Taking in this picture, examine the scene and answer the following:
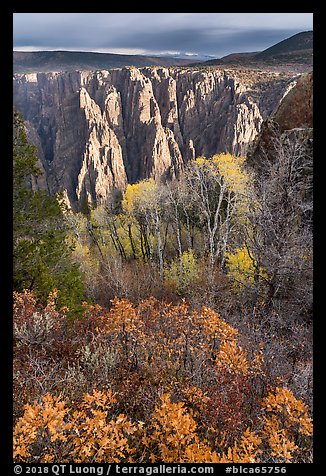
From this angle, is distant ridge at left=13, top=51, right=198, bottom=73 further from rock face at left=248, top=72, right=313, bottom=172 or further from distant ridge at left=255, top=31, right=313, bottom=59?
rock face at left=248, top=72, right=313, bottom=172

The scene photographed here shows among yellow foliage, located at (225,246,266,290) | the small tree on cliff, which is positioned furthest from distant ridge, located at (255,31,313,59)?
the small tree on cliff

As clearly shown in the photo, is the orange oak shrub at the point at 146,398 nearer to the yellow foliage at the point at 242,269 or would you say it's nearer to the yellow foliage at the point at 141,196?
the yellow foliage at the point at 242,269

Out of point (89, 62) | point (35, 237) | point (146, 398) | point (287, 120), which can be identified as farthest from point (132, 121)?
point (146, 398)

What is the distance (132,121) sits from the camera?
10669 cm

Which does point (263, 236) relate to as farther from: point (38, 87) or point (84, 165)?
point (38, 87)

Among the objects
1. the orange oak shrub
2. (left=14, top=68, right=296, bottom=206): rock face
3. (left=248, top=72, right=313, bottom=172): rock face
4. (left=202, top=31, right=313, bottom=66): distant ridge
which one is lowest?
the orange oak shrub

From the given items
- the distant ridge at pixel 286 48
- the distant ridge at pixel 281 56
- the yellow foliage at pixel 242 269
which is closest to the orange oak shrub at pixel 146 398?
the yellow foliage at pixel 242 269

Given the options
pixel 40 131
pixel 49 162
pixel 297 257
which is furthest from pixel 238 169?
pixel 40 131

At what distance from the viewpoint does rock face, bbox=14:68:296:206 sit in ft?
306

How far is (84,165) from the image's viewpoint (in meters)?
97.9

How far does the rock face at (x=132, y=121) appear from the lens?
93.4 meters
